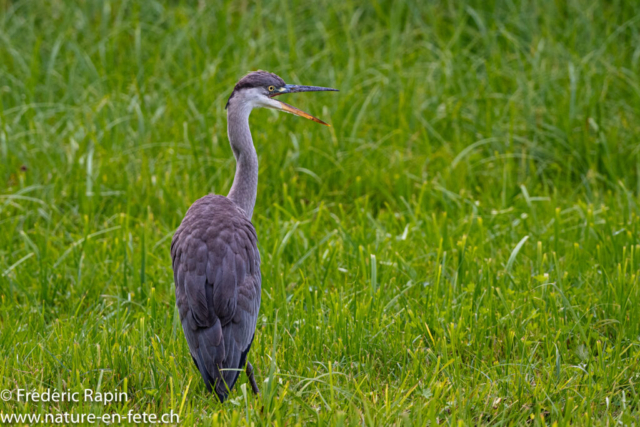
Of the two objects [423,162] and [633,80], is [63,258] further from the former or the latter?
[633,80]

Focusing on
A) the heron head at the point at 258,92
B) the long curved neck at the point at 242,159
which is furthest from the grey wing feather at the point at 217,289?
the heron head at the point at 258,92

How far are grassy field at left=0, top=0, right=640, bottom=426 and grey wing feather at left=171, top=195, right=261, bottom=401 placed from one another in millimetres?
203

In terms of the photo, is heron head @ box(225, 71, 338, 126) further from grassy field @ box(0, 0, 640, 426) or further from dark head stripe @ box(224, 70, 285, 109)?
grassy field @ box(0, 0, 640, 426)

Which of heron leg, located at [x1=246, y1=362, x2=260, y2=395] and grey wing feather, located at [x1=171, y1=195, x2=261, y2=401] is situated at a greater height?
grey wing feather, located at [x1=171, y1=195, x2=261, y2=401]

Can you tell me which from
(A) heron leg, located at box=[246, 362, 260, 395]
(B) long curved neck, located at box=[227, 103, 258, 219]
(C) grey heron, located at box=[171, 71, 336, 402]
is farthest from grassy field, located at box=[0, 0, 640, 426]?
(B) long curved neck, located at box=[227, 103, 258, 219]

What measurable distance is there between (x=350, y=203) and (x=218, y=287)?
2.89 m

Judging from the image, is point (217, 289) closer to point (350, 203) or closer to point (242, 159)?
point (242, 159)

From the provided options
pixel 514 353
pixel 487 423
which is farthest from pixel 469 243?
pixel 487 423

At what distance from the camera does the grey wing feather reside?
12.2 feet

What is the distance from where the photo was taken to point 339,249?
5.34 metres

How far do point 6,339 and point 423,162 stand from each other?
13.0 feet

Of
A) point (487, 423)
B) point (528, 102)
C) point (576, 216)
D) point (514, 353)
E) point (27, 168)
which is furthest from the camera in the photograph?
point (528, 102)

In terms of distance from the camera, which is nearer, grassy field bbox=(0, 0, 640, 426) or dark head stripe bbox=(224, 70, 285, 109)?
grassy field bbox=(0, 0, 640, 426)

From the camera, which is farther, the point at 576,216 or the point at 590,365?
the point at 576,216
